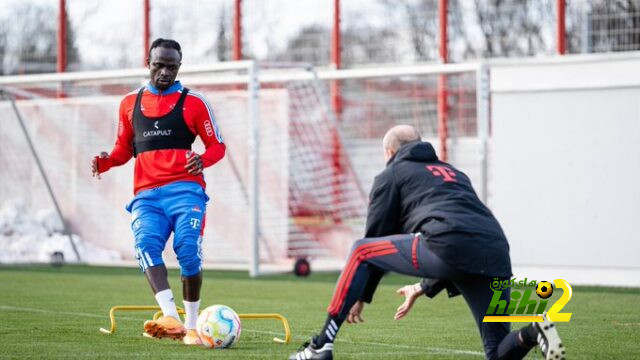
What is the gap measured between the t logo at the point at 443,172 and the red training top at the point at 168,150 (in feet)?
9.28

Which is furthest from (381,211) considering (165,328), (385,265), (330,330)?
(165,328)

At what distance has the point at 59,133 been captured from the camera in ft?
77.6

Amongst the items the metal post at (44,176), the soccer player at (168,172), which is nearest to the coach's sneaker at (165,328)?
the soccer player at (168,172)

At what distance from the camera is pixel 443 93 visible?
20.8m

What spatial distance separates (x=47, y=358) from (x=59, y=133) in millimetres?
15474

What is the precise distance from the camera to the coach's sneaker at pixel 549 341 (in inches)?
268

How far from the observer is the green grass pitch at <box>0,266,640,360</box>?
9109mm

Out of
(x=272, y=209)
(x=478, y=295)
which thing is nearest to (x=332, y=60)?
(x=272, y=209)

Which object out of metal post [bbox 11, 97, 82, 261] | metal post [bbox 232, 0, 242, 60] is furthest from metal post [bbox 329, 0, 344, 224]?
metal post [bbox 11, 97, 82, 261]

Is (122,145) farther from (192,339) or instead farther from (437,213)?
(437,213)

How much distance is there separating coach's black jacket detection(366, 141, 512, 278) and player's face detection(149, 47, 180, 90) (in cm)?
291

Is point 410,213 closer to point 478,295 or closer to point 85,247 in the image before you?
point 478,295

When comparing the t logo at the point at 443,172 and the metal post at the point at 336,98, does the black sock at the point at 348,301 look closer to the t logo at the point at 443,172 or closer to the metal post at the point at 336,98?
the t logo at the point at 443,172

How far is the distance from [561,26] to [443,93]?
2.17 m
